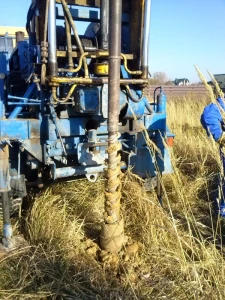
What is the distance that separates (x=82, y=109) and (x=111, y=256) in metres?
1.18

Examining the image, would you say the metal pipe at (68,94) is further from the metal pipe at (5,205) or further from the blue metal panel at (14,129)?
the metal pipe at (5,205)

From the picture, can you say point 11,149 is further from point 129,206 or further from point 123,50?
point 123,50

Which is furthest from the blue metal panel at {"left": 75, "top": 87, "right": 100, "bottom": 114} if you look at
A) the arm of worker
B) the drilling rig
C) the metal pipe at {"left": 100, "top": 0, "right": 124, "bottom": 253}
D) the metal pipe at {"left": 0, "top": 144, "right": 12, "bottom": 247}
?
the arm of worker

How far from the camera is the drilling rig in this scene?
101 inches

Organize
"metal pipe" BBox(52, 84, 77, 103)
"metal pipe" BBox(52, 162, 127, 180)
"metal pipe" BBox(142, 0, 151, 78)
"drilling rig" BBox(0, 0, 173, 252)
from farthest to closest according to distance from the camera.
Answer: "metal pipe" BBox(142, 0, 151, 78), "metal pipe" BBox(52, 162, 127, 180), "metal pipe" BBox(52, 84, 77, 103), "drilling rig" BBox(0, 0, 173, 252)

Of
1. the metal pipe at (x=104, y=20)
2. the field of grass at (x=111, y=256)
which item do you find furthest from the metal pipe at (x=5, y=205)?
the metal pipe at (x=104, y=20)

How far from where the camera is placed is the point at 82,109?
2.79 m

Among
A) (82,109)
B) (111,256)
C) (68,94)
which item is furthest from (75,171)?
(111,256)

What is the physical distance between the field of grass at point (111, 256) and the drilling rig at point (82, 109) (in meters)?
0.20

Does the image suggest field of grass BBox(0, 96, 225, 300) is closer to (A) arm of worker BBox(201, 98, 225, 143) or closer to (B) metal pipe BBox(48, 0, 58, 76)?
(A) arm of worker BBox(201, 98, 225, 143)

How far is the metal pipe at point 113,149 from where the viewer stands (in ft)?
7.27

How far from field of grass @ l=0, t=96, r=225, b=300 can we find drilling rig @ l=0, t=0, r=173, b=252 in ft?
0.65

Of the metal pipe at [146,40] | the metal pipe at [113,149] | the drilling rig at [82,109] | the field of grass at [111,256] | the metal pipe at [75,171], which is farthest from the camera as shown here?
the metal pipe at [146,40]

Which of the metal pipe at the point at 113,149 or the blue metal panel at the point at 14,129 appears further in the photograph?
the blue metal panel at the point at 14,129
